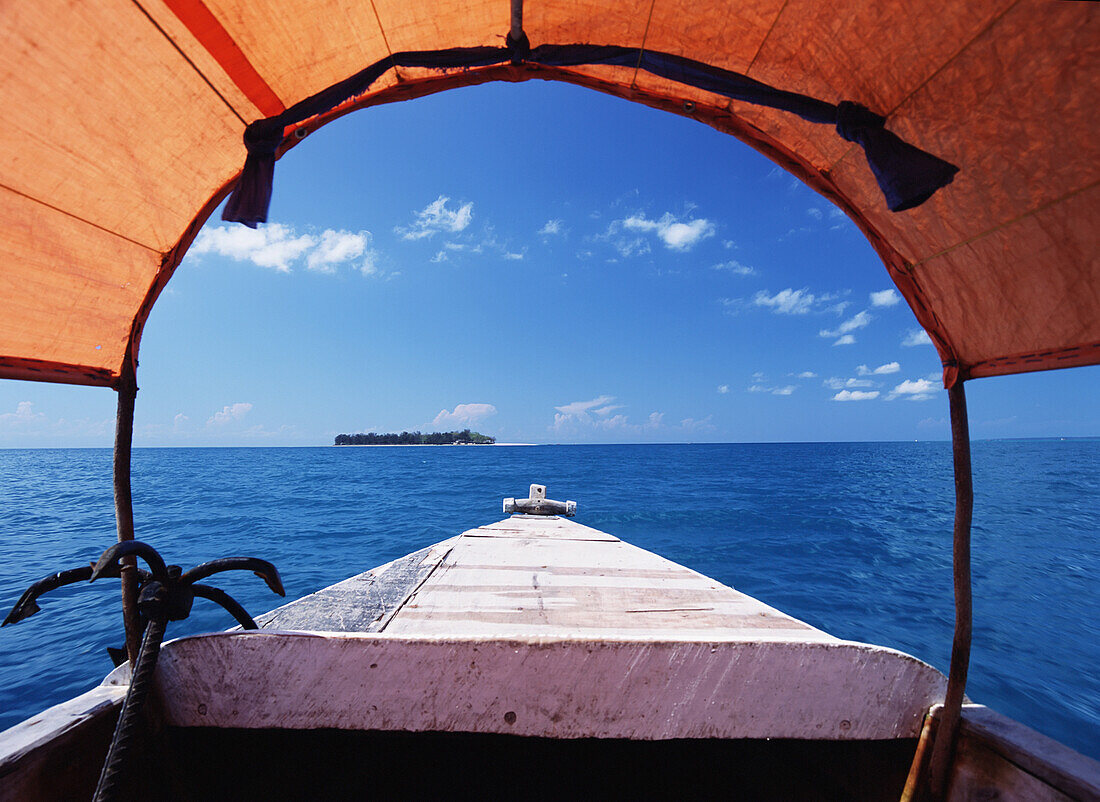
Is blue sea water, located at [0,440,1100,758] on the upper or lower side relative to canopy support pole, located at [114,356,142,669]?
lower

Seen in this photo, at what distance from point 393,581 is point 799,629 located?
2.69 m

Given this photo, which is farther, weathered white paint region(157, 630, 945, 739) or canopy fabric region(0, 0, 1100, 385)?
weathered white paint region(157, 630, 945, 739)

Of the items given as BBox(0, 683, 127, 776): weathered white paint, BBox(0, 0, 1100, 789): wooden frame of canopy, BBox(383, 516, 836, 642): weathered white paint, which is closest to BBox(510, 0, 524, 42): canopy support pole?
BBox(0, 0, 1100, 789): wooden frame of canopy

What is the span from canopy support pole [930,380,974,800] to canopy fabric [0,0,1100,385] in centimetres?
25

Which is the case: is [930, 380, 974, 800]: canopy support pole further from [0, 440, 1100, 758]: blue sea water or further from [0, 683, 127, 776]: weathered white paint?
[0, 440, 1100, 758]: blue sea water

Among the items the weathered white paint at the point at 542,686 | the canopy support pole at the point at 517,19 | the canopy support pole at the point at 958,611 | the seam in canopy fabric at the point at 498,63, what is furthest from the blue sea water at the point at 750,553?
the canopy support pole at the point at 517,19

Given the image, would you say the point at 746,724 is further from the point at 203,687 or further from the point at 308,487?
the point at 308,487

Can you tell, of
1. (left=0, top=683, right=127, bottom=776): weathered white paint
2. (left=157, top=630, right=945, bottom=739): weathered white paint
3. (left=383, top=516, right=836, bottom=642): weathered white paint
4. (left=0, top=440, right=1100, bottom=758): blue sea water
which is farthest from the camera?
(left=0, top=440, right=1100, bottom=758): blue sea water

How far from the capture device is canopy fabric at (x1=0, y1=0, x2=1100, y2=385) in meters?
1.33

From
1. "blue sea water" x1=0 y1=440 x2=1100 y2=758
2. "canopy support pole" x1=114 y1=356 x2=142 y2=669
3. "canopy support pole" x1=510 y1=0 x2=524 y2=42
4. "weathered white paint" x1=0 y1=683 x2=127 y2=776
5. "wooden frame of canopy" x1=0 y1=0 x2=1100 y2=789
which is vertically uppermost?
"canopy support pole" x1=510 y1=0 x2=524 y2=42

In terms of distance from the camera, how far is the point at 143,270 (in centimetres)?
184


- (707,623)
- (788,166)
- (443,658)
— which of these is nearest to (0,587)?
(443,658)

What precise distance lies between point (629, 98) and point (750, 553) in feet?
54.1

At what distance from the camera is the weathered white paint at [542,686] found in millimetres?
1722
